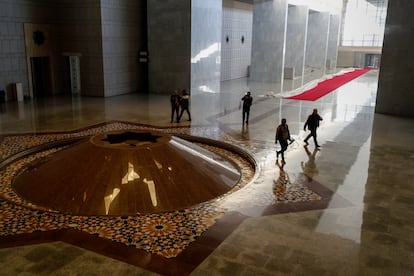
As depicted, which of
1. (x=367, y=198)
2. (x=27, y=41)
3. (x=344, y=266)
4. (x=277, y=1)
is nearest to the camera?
(x=344, y=266)

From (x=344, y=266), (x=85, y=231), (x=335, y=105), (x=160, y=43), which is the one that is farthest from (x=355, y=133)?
(x=160, y=43)

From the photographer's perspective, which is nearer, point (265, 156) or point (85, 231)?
point (85, 231)

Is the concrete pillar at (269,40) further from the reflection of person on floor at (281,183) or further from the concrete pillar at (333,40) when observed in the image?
the reflection of person on floor at (281,183)

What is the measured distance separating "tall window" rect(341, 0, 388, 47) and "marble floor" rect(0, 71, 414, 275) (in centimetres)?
3683

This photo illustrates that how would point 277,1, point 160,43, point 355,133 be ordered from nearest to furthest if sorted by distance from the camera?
point 355,133 < point 160,43 < point 277,1

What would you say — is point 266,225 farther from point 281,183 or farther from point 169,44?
point 169,44

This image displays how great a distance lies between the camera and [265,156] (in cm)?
1007

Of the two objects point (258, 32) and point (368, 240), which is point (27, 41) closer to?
point (258, 32)

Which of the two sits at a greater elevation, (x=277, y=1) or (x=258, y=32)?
(x=277, y=1)

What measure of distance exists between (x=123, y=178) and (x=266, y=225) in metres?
2.98

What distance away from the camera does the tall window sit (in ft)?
145

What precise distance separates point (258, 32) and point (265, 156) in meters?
17.7

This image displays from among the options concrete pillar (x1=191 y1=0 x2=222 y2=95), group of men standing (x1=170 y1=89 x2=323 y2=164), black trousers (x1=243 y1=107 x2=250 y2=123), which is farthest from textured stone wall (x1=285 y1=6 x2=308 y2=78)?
group of men standing (x1=170 y1=89 x2=323 y2=164)

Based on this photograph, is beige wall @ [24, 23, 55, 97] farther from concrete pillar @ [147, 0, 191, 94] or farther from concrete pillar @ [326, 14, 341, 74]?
concrete pillar @ [326, 14, 341, 74]
